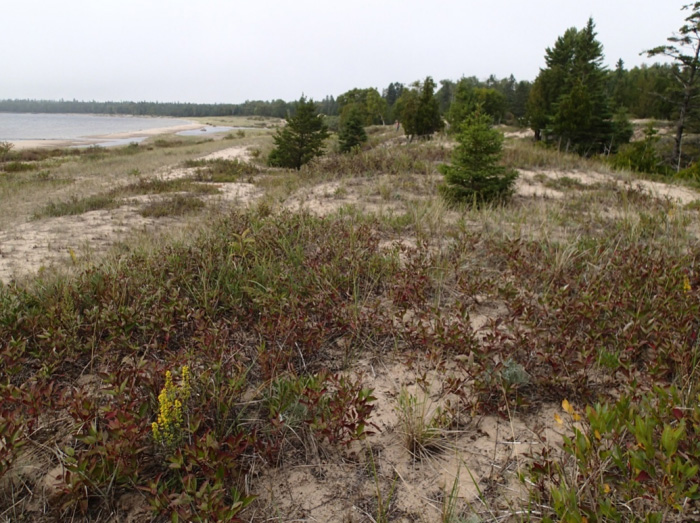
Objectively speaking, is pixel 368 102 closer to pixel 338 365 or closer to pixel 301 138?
pixel 301 138

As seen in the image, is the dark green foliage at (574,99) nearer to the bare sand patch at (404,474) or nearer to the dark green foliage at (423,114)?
the dark green foliage at (423,114)

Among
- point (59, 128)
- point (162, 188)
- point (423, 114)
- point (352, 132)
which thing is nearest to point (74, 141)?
point (59, 128)

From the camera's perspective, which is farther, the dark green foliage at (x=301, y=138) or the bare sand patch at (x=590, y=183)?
the dark green foliage at (x=301, y=138)

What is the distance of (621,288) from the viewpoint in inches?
119

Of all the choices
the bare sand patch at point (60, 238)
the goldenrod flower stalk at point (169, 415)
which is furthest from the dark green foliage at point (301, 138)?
the goldenrod flower stalk at point (169, 415)

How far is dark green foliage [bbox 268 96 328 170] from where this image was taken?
19.6 meters

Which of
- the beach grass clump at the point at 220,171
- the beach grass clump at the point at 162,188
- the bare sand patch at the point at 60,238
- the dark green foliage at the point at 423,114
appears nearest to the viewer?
the bare sand patch at the point at 60,238

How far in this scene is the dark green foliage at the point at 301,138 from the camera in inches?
770

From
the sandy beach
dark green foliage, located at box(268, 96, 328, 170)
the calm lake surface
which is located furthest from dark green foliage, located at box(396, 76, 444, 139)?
the calm lake surface

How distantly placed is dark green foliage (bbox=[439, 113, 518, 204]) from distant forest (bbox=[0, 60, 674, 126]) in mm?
1371

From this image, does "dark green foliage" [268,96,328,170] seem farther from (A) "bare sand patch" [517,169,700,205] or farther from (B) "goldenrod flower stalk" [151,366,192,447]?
(B) "goldenrod flower stalk" [151,366,192,447]

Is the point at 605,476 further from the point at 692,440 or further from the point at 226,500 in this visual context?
the point at 226,500

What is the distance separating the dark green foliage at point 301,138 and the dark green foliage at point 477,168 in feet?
43.1

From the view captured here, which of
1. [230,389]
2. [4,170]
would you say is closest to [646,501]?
[230,389]
